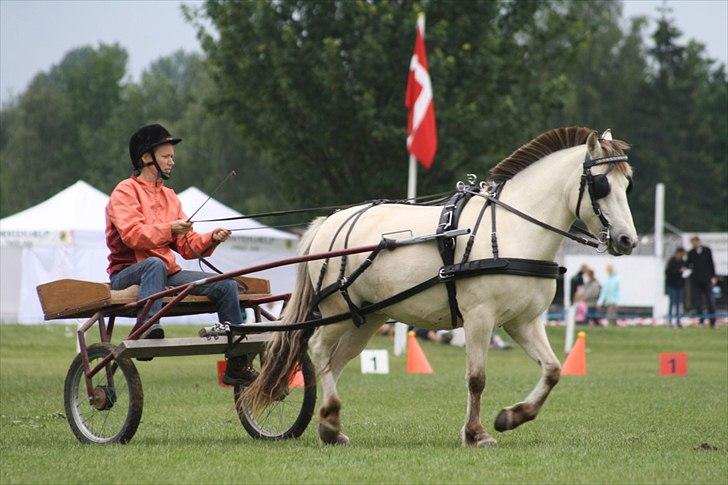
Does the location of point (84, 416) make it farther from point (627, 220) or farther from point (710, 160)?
point (710, 160)

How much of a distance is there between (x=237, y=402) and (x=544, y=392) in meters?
2.25

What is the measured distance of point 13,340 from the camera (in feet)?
81.4

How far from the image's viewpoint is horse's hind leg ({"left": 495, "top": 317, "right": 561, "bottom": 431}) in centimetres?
844

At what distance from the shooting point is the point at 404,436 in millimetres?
9383

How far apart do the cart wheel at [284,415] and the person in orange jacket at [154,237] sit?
278 mm

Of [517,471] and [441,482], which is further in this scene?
[517,471]

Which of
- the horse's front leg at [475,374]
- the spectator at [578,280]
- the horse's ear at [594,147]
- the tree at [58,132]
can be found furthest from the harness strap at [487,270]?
the tree at [58,132]

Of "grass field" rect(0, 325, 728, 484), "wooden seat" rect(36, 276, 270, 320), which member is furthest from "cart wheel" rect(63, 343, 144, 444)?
"wooden seat" rect(36, 276, 270, 320)

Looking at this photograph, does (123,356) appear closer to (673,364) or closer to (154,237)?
(154,237)

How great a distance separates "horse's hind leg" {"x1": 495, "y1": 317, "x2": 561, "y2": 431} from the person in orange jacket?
2.01 metres

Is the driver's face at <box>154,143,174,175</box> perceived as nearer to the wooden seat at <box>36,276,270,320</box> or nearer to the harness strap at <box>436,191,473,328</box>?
the wooden seat at <box>36,276,270,320</box>

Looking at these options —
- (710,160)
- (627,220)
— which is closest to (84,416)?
(627,220)

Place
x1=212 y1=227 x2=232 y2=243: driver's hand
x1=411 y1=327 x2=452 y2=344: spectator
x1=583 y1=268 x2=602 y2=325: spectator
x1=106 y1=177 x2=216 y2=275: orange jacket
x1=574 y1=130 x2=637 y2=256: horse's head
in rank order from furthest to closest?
x1=583 y1=268 x2=602 y2=325: spectator, x1=411 y1=327 x2=452 y2=344: spectator, x1=212 y1=227 x2=232 y2=243: driver's hand, x1=106 y1=177 x2=216 y2=275: orange jacket, x1=574 y1=130 x2=637 y2=256: horse's head

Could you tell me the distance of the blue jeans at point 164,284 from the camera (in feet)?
29.3
